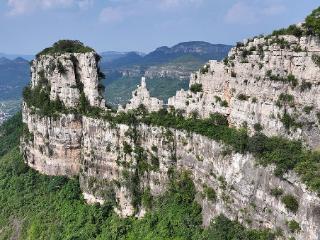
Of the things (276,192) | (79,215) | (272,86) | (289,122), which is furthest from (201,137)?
(79,215)

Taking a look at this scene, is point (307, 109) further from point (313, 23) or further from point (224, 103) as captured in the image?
point (224, 103)

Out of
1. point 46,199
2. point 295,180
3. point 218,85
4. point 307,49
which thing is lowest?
point 46,199

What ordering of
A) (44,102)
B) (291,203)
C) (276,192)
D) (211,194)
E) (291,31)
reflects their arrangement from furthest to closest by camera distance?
(44,102), (211,194), (291,31), (276,192), (291,203)

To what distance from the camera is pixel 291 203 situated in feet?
115

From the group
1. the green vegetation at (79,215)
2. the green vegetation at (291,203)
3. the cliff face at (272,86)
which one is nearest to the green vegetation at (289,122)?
the cliff face at (272,86)

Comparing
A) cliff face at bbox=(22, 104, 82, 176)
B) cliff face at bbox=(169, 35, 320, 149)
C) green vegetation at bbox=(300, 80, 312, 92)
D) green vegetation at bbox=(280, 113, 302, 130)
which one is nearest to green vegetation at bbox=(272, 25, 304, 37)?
cliff face at bbox=(169, 35, 320, 149)

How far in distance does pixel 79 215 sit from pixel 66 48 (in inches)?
767

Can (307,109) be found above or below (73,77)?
above

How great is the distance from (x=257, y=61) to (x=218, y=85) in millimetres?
5174

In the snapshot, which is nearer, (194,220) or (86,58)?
(194,220)

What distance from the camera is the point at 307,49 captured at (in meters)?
39.2

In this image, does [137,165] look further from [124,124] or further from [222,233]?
[222,233]

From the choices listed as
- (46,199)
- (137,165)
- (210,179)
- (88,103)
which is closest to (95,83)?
(88,103)

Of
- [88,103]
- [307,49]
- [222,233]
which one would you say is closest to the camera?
[307,49]
